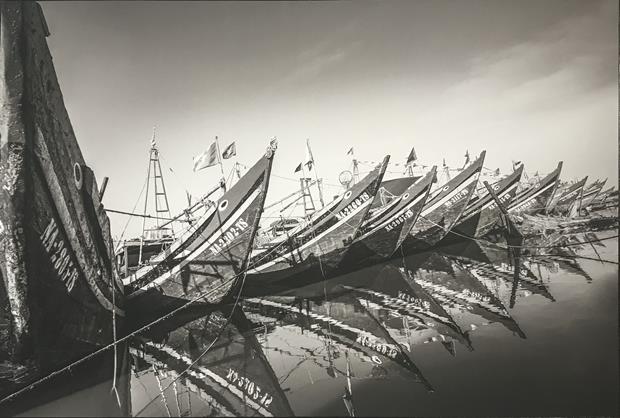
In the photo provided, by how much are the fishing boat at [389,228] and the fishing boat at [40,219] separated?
31.1 feet

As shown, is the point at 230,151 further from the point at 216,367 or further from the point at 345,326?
the point at 216,367

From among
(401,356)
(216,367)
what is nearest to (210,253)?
(216,367)

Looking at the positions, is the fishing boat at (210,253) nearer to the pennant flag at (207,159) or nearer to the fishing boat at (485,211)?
the pennant flag at (207,159)

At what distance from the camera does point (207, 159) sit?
11477 millimetres

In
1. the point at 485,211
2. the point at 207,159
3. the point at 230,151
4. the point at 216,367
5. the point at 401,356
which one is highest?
the point at 230,151

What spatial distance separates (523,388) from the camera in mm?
3051

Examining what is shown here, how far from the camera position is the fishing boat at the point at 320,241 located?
1130 cm

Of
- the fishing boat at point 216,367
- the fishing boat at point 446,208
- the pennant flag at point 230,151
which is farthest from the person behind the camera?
the fishing boat at point 446,208

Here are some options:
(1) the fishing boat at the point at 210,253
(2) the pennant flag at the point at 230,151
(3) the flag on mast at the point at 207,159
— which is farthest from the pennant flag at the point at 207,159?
(1) the fishing boat at the point at 210,253

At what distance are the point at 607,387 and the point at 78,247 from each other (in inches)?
309

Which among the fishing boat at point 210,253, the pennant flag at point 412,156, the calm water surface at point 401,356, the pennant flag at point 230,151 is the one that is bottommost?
the calm water surface at point 401,356

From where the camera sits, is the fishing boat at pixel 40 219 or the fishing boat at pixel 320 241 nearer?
the fishing boat at pixel 40 219

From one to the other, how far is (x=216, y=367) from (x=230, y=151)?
9831 mm

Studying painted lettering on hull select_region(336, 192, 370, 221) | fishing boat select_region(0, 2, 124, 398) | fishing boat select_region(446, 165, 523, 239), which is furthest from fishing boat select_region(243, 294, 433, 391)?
fishing boat select_region(446, 165, 523, 239)
